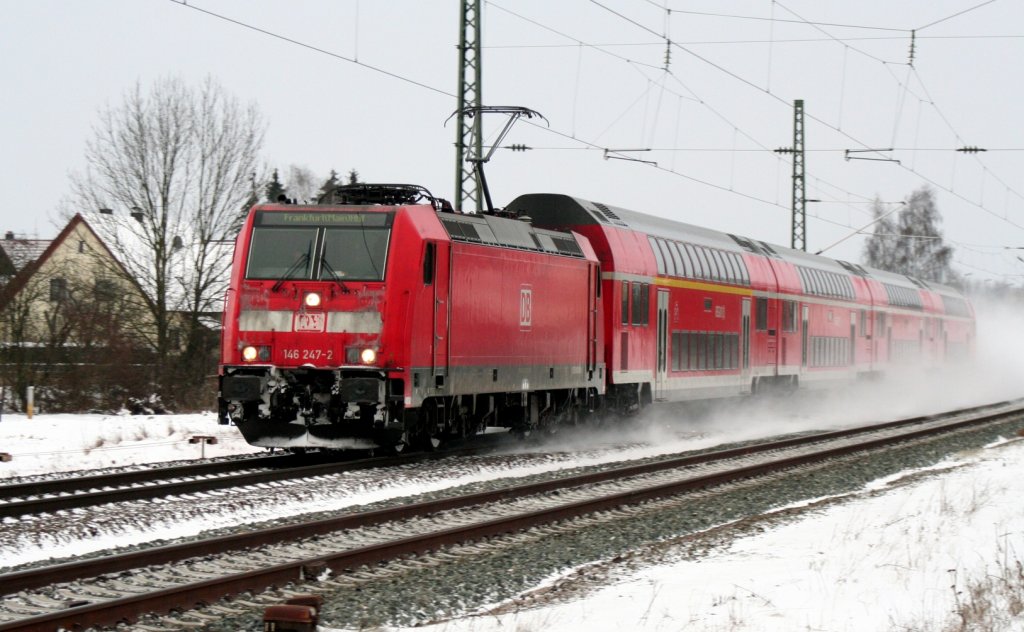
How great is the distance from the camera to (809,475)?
1641 centimetres

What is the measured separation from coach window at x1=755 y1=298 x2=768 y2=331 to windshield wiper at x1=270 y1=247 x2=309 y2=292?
14.8 metres

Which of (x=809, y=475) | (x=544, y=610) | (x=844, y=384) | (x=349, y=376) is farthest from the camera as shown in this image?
(x=844, y=384)

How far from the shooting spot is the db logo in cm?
1822

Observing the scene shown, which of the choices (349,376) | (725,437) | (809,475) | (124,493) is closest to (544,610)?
(124,493)

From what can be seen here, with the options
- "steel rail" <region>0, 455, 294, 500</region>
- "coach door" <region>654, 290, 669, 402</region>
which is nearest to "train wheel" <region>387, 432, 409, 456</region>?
"steel rail" <region>0, 455, 294, 500</region>

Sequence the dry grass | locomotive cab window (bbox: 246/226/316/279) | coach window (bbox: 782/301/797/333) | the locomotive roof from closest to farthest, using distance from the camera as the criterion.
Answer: the dry grass, locomotive cab window (bbox: 246/226/316/279), the locomotive roof, coach window (bbox: 782/301/797/333)

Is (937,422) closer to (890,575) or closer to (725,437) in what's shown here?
(725,437)

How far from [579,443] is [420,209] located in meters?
7.12

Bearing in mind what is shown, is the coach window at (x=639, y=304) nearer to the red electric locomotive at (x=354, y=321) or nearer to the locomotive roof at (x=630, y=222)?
the locomotive roof at (x=630, y=222)

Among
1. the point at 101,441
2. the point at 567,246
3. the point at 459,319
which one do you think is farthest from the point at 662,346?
the point at 101,441

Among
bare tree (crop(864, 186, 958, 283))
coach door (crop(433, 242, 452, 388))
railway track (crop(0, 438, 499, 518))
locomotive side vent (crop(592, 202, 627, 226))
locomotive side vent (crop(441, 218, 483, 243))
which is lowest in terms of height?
railway track (crop(0, 438, 499, 518))

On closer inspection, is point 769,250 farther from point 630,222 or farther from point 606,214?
point 606,214

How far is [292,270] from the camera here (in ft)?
51.4

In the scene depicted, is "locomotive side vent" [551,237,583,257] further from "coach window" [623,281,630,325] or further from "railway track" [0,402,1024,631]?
"railway track" [0,402,1024,631]
